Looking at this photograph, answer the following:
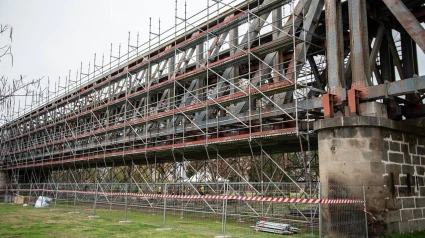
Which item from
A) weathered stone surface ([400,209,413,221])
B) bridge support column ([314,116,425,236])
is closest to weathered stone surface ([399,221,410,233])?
bridge support column ([314,116,425,236])

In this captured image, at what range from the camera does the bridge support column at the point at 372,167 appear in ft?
39.7

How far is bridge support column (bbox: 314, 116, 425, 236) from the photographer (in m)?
12.1

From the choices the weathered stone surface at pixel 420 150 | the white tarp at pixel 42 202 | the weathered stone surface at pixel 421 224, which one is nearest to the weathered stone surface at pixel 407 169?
the weathered stone surface at pixel 420 150

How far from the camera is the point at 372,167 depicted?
39.9 feet

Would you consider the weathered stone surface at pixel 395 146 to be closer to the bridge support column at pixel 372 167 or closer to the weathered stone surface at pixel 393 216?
the bridge support column at pixel 372 167

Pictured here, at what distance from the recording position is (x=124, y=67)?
30469 mm

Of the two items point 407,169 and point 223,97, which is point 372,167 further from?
point 223,97

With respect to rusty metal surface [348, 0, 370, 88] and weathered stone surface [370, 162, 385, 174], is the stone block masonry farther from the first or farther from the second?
rusty metal surface [348, 0, 370, 88]

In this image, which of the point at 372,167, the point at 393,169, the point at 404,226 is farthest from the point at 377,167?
the point at 404,226

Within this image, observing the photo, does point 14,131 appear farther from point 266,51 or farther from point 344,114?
point 344,114

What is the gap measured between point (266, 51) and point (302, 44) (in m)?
1.77

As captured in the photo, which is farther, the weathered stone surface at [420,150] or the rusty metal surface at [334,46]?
the weathered stone surface at [420,150]

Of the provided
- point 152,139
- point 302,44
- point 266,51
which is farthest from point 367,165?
point 152,139

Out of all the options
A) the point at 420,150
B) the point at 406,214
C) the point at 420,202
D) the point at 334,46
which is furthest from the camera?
the point at 420,150
